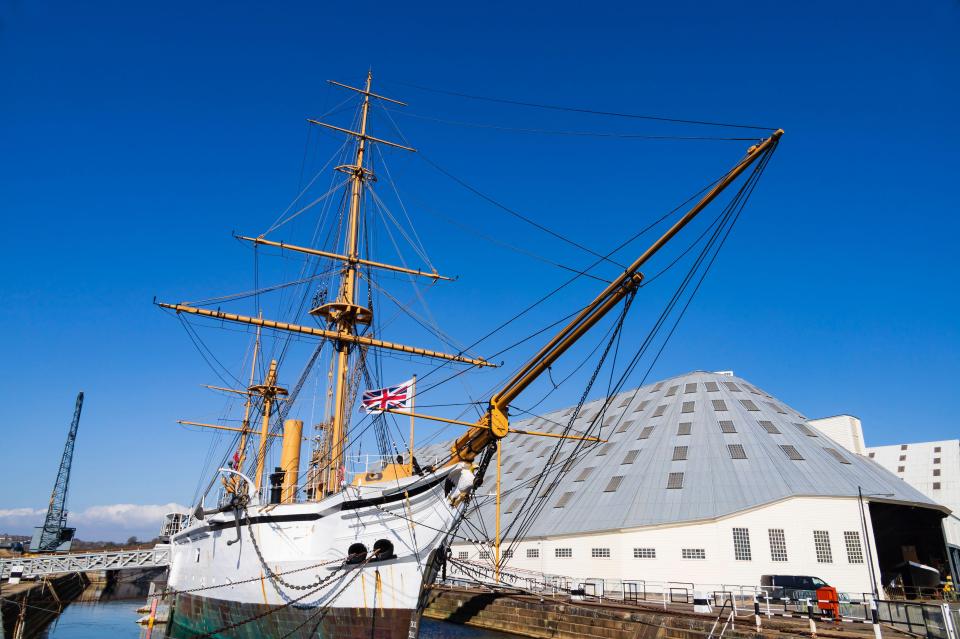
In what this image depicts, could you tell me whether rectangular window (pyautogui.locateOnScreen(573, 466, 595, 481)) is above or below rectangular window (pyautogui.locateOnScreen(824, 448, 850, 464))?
below

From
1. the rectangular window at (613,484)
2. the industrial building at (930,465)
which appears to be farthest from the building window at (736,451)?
the industrial building at (930,465)

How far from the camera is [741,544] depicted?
3462 centimetres

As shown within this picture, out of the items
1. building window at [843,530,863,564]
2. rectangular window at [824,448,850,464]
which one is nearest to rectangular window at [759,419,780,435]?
rectangular window at [824,448,850,464]

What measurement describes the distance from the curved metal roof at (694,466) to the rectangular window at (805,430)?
0.13 meters

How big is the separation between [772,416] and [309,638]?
3765 cm

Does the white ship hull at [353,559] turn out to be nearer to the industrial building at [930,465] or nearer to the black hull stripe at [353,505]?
the black hull stripe at [353,505]

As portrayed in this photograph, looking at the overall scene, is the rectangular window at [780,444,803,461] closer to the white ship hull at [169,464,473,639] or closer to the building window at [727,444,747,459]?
the building window at [727,444,747,459]

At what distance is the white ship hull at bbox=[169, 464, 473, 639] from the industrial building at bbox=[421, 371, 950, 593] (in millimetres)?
8941

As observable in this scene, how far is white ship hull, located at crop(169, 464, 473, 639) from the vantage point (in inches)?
758

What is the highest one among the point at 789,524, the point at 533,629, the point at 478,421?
the point at 478,421

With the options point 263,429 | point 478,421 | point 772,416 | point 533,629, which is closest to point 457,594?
point 533,629

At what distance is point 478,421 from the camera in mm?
19234

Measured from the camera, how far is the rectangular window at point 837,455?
131ft

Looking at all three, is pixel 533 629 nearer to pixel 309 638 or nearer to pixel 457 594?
pixel 457 594
